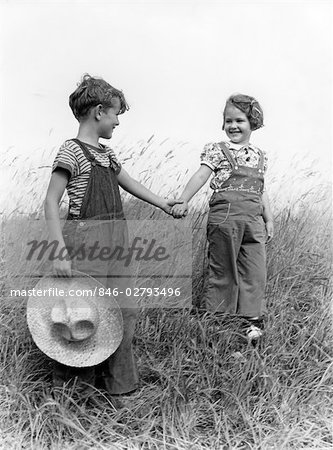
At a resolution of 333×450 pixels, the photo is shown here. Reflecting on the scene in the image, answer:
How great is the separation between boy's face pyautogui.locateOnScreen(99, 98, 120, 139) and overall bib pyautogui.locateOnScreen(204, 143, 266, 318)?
1.64 feet

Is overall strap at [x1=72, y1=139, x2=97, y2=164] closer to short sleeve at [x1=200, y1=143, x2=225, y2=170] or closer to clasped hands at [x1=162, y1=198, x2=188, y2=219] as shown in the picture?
clasped hands at [x1=162, y1=198, x2=188, y2=219]

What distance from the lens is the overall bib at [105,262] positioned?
211 centimetres

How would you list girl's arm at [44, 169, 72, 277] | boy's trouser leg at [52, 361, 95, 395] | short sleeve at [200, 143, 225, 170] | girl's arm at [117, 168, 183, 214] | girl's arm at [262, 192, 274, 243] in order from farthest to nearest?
girl's arm at [262, 192, 274, 243], short sleeve at [200, 143, 225, 170], girl's arm at [117, 168, 183, 214], boy's trouser leg at [52, 361, 95, 395], girl's arm at [44, 169, 72, 277]

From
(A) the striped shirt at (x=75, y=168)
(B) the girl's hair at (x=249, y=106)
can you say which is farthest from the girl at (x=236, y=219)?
(A) the striped shirt at (x=75, y=168)

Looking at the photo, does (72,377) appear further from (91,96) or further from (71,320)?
(91,96)

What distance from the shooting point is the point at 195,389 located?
7.11 feet

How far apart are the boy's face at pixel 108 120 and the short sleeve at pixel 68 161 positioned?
0.16 metres

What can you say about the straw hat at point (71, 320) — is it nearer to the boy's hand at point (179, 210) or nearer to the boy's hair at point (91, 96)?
the boy's hand at point (179, 210)

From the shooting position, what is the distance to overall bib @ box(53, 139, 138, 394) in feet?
6.92

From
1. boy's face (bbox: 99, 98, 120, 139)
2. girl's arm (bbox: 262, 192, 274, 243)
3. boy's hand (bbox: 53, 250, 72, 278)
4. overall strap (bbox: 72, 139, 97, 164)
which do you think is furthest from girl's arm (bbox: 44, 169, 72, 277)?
girl's arm (bbox: 262, 192, 274, 243)

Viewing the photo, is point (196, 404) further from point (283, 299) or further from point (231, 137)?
point (231, 137)

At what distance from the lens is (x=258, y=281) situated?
8.04 ft

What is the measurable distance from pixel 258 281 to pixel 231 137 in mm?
628

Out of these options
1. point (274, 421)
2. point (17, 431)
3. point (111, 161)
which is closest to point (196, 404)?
point (274, 421)
